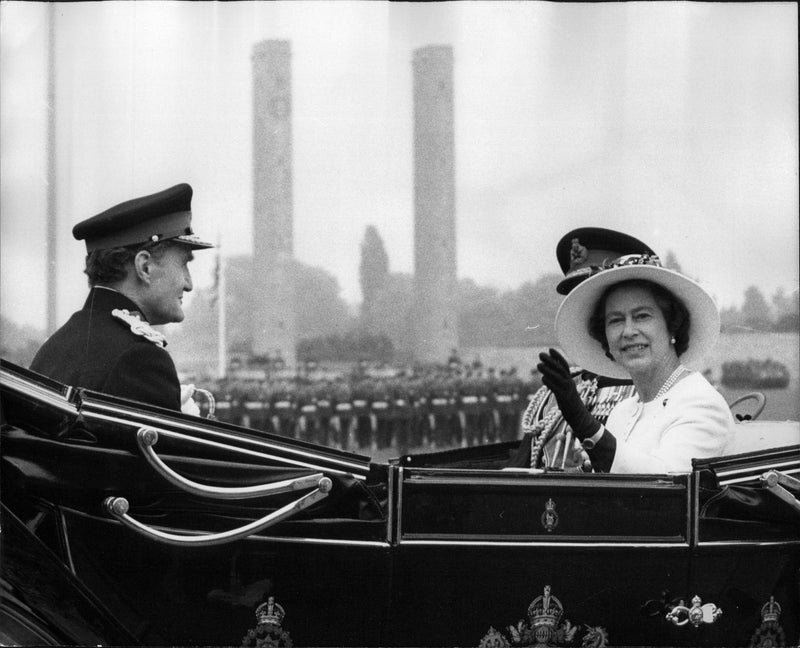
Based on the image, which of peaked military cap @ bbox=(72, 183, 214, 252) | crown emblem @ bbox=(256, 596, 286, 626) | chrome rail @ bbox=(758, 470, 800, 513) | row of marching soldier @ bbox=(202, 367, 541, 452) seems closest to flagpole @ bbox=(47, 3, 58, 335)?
peaked military cap @ bbox=(72, 183, 214, 252)

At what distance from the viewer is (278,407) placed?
284 inches

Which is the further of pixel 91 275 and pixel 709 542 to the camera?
pixel 91 275

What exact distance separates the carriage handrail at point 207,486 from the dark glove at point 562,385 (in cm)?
53

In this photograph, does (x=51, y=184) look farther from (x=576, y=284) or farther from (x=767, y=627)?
(x=767, y=627)

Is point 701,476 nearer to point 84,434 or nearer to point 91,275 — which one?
point 84,434

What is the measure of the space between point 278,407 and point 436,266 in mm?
2566

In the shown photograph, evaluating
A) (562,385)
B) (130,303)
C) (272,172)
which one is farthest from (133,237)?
(272,172)

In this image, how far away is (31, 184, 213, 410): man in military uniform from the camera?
2092 mm

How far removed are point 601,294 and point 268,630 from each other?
1.22 meters

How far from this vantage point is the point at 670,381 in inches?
96.7

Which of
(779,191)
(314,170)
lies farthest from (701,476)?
(314,170)

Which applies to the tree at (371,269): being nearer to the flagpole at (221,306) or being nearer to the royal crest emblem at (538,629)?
the flagpole at (221,306)

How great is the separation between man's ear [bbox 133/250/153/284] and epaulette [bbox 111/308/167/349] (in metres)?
0.10

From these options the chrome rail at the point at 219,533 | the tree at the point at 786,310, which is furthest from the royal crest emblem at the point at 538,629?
the tree at the point at 786,310
